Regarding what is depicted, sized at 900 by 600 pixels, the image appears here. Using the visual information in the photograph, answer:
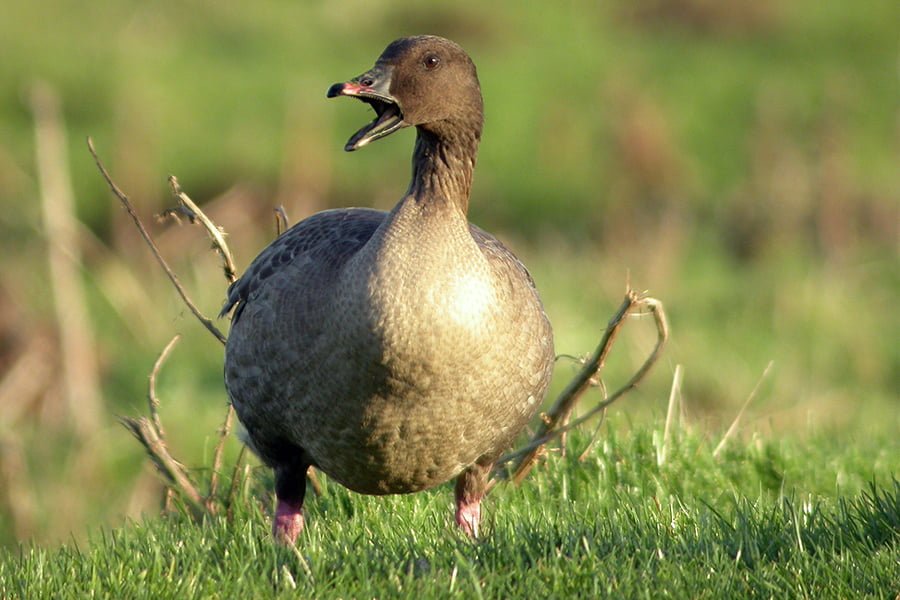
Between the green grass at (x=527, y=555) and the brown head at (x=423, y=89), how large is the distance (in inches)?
58.9

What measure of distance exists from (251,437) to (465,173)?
4.74ft

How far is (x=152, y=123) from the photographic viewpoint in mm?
18297

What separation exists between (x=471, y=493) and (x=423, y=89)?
164 cm

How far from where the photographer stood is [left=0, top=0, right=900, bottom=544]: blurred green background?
11.4 meters

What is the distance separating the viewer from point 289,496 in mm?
5461

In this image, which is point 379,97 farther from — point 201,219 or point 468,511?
point 468,511

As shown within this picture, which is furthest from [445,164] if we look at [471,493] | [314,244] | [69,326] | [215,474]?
[69,326]

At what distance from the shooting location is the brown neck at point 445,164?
5.03 meters

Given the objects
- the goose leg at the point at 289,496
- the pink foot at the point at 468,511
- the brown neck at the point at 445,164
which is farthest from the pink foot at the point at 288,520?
the brown neck at the point at 445,164

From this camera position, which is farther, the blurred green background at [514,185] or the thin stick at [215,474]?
the blurred green background at [514,185]

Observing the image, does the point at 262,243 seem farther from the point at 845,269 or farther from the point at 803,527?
the point at 803,527

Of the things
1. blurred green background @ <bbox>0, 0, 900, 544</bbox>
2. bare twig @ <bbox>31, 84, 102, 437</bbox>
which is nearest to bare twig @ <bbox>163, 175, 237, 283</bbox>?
blurred green background @ <bbox>0, 0, 900, 544</bbox>

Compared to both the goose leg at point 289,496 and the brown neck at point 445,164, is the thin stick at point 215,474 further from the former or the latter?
the brown neck at point 445,164

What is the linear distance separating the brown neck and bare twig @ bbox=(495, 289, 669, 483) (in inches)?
33.6
